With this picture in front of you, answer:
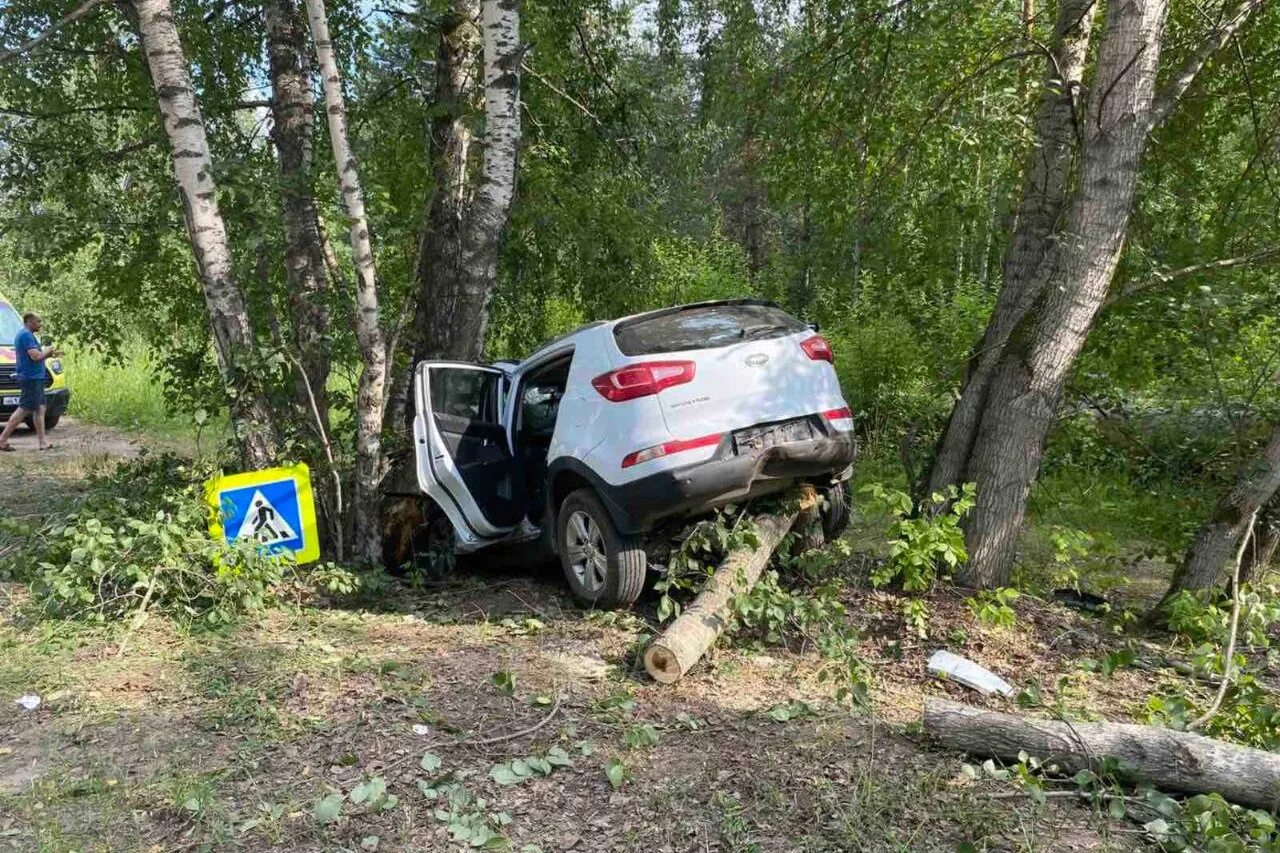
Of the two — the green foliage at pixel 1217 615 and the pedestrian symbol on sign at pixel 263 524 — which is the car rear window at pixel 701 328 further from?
the green foliage at pixel 1217 615

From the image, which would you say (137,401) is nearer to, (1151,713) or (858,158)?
(858,158)

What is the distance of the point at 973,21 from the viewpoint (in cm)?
791

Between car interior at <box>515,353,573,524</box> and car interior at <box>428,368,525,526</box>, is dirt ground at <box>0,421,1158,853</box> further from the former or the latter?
car interior at <box>515,353,573,524</box>

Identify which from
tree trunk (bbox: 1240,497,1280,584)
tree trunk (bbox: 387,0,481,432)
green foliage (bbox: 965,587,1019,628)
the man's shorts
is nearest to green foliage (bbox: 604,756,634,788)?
green foliage (bbox: 965,587,1019,628)

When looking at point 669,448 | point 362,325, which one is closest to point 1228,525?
point 669,448

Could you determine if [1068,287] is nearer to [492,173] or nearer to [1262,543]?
[1262,543]

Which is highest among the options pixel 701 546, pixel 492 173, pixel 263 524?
pixel 492 173

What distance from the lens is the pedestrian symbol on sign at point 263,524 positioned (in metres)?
5.91

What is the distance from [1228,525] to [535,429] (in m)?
4.61

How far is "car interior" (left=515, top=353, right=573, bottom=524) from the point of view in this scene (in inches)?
261

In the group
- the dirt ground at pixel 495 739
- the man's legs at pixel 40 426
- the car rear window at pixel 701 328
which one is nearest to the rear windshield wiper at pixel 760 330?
the car rear window at pixel 701 328

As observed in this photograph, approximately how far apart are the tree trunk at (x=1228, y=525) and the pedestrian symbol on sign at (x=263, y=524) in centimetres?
571

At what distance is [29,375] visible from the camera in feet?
38.3

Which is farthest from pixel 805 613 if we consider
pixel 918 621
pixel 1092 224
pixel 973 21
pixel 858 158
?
pixel 973 21
